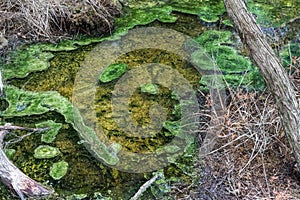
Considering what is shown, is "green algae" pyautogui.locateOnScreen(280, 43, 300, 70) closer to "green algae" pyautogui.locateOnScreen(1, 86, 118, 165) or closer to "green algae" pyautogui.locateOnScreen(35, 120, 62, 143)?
"green algae" pyautogui.locateOnScreen(1, 86, 118, 165)

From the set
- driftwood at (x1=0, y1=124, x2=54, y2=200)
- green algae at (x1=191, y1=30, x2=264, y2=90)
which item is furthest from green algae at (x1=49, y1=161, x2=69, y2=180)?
green algae at (x1=191, y1=30, x2=264, y2=90)

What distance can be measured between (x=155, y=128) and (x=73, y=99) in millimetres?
741

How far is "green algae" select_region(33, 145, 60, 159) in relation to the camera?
276 cm

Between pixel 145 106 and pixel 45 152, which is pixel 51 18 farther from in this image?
pixel 45 152

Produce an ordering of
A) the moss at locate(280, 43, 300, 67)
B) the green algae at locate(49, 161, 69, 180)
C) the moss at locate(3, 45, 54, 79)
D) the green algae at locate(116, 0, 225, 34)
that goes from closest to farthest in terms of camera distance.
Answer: the green algae at locate(49, 161, 69, 180) < the moss at locate(280, 43, 300, 67) < the moss at locate(3, 45, 54, 79) < the green algae at locate(116, 0, 225, 34)

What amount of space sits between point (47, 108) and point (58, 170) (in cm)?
68

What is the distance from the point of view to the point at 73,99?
3.24 meters

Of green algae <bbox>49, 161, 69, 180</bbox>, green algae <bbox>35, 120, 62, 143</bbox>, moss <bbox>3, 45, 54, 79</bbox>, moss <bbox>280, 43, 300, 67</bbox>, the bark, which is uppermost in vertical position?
the bark

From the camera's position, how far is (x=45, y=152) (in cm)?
278

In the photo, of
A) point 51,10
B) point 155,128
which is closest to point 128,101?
point 155,128

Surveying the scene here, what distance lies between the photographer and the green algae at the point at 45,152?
276 cm

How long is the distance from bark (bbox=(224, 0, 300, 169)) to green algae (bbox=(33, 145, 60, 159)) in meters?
1.46

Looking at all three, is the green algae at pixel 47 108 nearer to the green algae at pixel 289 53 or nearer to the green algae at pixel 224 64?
the green algae at pixel 224 64

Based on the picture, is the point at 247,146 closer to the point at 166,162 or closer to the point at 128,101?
the point at 166,162
